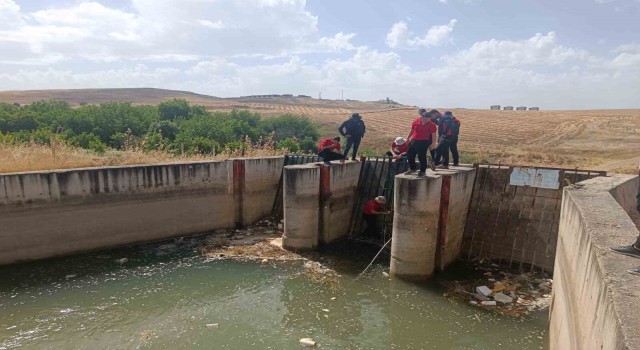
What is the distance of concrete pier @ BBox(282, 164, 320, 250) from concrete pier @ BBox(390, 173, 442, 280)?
2.95 m

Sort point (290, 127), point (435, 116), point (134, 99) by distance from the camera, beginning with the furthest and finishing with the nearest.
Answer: point (134, 99), point (290, 127), point (435, 116)

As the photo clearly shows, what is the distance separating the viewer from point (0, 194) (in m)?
11.2

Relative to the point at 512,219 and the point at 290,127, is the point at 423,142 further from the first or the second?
the point at 290,127

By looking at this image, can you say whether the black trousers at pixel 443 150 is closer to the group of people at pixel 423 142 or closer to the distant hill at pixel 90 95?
the group of people at pixel 423 142

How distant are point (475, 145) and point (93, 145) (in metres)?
28.9

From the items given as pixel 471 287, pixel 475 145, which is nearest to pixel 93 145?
pixel 471 287

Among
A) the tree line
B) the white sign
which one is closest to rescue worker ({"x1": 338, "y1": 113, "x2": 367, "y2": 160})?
the white sign

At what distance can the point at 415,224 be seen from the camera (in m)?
10.3

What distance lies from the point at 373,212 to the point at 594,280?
8.63 meters

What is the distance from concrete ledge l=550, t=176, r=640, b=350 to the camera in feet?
11.3

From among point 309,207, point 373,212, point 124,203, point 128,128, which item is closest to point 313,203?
point 309,207

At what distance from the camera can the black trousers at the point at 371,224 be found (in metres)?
13.4

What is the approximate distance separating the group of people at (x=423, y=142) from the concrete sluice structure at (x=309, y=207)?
656 mm

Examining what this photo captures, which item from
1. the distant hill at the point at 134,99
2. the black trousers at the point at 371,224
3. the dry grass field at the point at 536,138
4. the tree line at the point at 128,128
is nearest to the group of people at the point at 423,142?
the black trousers at the point at 371,224
